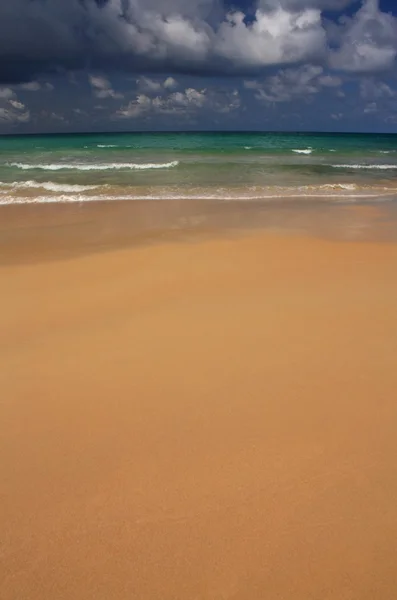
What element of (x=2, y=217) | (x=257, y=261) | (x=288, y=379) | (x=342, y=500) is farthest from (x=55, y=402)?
(x=2, y=217)

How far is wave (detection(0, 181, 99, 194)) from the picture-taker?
→ 537 inches

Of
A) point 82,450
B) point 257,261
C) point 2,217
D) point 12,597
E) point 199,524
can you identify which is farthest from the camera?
point 2,217

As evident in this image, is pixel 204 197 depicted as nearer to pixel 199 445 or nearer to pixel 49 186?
pixel 49 186

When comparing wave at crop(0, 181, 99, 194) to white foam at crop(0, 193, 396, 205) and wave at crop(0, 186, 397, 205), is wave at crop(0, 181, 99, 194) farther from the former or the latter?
white foam at crop(0, 193, 396, 205)

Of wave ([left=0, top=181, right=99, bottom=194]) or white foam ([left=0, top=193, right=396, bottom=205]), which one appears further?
wave ([left=0, top=181, right=99, bottom=194])

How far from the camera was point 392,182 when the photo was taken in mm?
16562

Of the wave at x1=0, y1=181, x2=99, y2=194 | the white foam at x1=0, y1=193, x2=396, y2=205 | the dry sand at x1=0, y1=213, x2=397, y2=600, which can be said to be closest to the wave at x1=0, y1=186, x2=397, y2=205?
the white foam at x1=0, y1=193, x2=396, y2=205

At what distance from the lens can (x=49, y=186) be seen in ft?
47.4

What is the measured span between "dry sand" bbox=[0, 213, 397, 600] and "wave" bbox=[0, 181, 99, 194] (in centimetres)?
975

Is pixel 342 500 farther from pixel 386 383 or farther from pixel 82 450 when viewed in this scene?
pixel 82 450

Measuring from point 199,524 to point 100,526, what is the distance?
42cm

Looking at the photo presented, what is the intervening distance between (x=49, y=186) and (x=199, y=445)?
13544 millimetres

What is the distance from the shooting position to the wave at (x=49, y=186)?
13.6m

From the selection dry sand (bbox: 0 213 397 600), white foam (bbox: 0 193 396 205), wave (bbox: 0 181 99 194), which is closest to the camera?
dry sand (bbox: 0 213 397 600)
